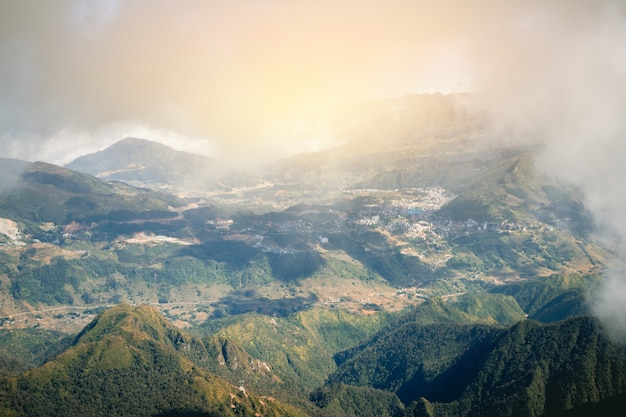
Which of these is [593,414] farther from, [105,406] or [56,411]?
[56,411]

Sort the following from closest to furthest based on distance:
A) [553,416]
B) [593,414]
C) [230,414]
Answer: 1. [593,414]
2. [553,416]
3. [230,414]

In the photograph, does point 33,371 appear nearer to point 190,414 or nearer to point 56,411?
point 56,411

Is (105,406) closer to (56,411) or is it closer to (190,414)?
(56,411)

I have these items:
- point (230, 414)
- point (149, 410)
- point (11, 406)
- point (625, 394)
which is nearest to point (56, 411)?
point (11, 406)

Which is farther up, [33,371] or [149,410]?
[33,371]

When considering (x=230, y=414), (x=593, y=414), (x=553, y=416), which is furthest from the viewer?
(x=230, y=414)

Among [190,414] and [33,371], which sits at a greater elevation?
[33,371]

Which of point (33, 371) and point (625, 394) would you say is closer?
point (625, 394)

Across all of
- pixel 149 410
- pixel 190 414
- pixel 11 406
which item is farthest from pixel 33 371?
pixel 190 414

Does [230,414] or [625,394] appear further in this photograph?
[230,414]
